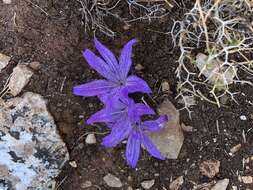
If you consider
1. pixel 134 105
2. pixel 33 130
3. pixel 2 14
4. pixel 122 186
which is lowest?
pixel 122 186

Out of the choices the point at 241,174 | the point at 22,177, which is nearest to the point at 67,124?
the point at 22,177

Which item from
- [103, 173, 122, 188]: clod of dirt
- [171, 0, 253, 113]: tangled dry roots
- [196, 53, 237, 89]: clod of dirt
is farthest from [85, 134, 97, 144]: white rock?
[196, 53, 237, 89]: clod of dirt

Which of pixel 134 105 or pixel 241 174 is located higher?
pixel 134 105

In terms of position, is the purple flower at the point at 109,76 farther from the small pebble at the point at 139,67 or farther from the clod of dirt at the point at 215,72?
the clod of dirt at the point at 215,72

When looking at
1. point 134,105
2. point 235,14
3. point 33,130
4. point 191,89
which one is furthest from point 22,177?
point 235,14

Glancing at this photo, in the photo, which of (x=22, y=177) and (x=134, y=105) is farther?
(x=22, y=177)

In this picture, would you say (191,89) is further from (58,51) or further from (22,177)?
(22,177)

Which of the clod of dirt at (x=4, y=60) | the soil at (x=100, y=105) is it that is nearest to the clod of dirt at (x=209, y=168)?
the soil at (x=100, y=105)
